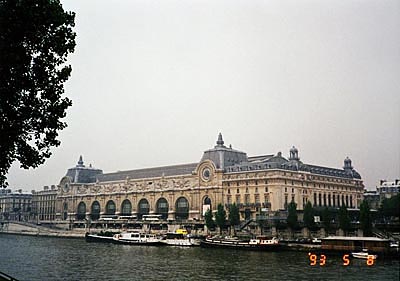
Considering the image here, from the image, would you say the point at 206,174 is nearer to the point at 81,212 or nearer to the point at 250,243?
the point at 250,243

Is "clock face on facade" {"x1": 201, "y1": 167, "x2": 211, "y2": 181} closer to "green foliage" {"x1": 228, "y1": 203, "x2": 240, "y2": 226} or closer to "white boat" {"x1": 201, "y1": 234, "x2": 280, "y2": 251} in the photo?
"green foliage" {"x1": 228, "y1": 203, "x2": 240, "y2": 226}

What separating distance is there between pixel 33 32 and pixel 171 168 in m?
112

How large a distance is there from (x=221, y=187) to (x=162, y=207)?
67.1ft

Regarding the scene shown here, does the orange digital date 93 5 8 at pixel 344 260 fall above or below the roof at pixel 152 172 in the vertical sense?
below

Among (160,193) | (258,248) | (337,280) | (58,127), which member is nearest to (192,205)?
(160,193)

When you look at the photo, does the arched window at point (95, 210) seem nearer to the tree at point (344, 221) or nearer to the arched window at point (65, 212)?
the arched window at point (65, 212)

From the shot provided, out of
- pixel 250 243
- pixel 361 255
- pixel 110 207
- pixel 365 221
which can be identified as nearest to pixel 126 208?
pixel 110 207

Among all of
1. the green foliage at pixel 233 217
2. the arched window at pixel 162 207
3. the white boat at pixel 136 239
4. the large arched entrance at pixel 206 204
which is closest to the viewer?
the white boat at pixel 136 239

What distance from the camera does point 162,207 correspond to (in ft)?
429

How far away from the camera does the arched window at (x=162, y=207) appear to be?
129250 millimetres

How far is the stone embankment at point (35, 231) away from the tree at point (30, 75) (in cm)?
10862

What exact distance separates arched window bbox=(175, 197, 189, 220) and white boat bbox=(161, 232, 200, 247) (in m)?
22.2

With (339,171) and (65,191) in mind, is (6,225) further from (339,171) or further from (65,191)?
(339,171)

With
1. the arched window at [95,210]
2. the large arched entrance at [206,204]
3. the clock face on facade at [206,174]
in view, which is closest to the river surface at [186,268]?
the large arched entrance at [206,204]
